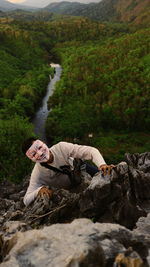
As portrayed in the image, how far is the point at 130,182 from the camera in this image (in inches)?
383

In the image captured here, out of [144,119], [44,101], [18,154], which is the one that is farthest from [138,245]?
[44,101]

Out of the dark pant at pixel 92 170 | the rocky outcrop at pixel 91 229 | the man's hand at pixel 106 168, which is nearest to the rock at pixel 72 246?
the rocky outcrop at pixel 91 229

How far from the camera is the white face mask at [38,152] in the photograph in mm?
8547

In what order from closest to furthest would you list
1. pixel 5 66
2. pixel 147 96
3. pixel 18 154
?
pixel 18 154 < pixel 147 96 < pixel 5 66

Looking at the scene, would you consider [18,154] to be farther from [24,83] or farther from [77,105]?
[24,83]

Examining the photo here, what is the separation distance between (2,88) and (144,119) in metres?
38.8

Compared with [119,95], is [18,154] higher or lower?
lower

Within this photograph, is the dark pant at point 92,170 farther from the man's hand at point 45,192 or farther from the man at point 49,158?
the man's hand at point 45,192

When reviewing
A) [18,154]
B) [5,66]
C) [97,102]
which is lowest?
[18,154]

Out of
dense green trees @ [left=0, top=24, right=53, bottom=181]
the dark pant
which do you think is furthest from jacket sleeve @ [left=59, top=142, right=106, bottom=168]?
dense green trees @ [left=0, top=24, right=53, bottom=181]

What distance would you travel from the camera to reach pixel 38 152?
340 inches

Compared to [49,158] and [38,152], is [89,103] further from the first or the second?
[38,152]

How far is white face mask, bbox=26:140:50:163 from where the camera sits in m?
8.55

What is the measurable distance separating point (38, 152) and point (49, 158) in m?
0.43
